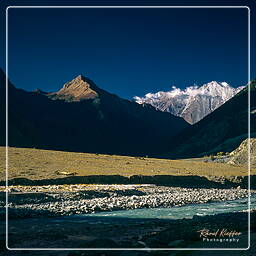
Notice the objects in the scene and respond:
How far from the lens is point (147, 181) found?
69.0 metres

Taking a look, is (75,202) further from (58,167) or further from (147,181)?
(58,167)

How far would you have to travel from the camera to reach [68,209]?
3234 cm

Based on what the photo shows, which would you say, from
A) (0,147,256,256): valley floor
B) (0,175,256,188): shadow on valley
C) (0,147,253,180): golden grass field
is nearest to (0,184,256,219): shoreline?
(0,147,256,256): valley floor

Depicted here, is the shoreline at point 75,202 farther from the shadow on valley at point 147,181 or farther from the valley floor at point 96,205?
the shadow on valley at point 147,181

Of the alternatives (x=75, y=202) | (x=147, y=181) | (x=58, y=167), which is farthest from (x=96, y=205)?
(x=58, y=167)

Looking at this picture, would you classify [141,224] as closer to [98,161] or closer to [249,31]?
[249,31]

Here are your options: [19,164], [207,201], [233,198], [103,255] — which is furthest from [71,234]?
[19,164]

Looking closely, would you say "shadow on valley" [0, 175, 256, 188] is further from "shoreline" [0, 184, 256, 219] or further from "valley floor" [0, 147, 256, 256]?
"shoreline" [0, 184, 256, 219]

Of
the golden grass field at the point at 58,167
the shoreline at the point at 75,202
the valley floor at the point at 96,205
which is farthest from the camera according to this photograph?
the golden grass field at the point at 58,167

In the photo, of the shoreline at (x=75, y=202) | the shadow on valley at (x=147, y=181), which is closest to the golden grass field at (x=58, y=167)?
the shadow on valley at (x=147, y=181)

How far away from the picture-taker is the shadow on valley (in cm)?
5808

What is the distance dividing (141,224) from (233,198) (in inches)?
1028

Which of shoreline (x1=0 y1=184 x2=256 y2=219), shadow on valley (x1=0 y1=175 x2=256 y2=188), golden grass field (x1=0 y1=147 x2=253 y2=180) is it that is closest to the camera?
shoreline (x1=0 y1=184 x2=256 y2=219)

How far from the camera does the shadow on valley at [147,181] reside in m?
58.1
